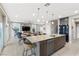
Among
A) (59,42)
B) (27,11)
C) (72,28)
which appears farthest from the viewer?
(59,42)

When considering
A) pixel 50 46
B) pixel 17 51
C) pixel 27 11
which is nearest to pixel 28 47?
pixel 17 51

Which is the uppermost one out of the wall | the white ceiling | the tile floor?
the white ceiling

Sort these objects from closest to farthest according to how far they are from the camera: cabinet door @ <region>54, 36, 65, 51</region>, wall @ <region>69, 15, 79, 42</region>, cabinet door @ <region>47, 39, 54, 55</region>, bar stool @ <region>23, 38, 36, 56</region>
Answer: bar stool @ <region>23, 38, 36, 56</region>, cabinet door @ <region>47, 39, 54, 55</region>, wall @ <region>69, 15, 79, 42</region>, cabinet door @ <region>54, 36, 65, 51</region>

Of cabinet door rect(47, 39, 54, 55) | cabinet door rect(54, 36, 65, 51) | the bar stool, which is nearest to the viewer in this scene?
the bar stool

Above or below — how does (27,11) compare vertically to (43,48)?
above

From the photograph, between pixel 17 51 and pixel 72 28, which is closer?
pixel 17 51

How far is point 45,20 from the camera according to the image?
113 inches

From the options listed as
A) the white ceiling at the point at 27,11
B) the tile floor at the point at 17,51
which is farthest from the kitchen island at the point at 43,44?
the white ceiling at the point at 27,11

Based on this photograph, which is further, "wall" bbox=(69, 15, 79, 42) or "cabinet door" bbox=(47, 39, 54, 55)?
"wall" bbox=(69, 15, 79, 42)

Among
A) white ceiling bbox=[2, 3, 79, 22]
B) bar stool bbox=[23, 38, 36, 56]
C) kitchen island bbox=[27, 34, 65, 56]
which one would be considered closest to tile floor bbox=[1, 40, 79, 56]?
bar stool bbox=[23, 38, 36, 56]

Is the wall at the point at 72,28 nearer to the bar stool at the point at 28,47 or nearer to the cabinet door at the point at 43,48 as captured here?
the cabinet door at the point at 43,48

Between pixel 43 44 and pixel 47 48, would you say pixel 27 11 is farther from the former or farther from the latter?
pixel 47 48

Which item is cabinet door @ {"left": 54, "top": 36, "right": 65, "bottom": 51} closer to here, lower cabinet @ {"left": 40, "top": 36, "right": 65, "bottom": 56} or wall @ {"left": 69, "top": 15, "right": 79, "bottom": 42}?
lower cabinet @ {"left": 40, "top": 36, "right": 65, "bottom": 56}

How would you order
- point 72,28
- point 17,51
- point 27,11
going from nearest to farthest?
point 17,51
point 27,11
point 72,28
